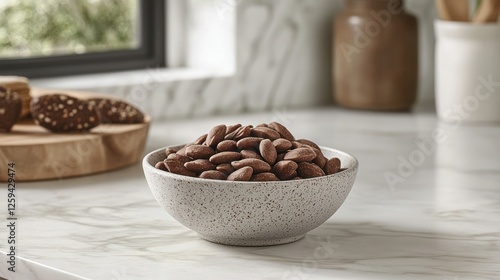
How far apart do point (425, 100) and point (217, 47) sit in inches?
21.4

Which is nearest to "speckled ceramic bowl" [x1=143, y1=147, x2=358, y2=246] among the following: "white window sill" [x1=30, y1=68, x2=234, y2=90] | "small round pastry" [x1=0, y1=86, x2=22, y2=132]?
"small round pastry" [x1=0, y1=86, x2=22, y2=132]

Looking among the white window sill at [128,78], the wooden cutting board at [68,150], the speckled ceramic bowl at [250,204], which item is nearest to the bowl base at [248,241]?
the speckled ceramic bowl at [250,204]

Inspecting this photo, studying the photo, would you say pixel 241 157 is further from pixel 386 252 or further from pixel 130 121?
pixel 130 121

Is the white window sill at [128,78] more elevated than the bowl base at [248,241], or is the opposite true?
the white window sill at [128,78]

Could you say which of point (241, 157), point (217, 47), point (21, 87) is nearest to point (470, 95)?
point (217, 47)

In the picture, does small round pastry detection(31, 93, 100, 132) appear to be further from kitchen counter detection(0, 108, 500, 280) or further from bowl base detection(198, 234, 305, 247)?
bowl base detection(198, 234, 305, 247)

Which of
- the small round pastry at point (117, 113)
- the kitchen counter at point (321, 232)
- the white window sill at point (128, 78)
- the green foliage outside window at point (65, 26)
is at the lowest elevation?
the kitchen counter at point (321, 232)

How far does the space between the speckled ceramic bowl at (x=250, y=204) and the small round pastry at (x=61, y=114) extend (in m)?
0.43

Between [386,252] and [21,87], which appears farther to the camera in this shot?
[21,87]

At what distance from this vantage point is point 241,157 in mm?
1075

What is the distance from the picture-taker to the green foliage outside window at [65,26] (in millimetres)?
2055

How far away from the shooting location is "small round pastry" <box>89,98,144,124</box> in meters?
1.58

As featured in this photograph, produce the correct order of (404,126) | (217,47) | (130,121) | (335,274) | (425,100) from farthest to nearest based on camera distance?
1. (425,100)
2. (217,47)
3. (404,126)
4. (130,121)
5. (335,274)

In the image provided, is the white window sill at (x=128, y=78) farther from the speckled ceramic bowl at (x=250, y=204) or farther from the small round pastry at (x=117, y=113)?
the speckled ceramic bowl at (x=250, y=204)
